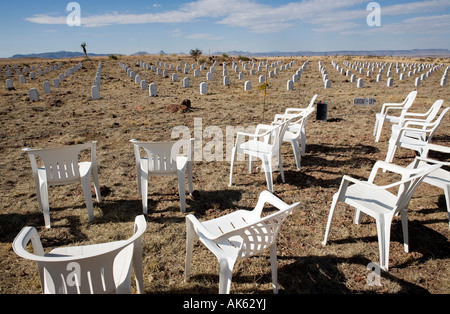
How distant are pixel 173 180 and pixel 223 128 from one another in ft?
12.1

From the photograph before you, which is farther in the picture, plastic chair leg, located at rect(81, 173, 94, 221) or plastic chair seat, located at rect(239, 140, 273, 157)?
plastic chair seat, located at rect(239, 140, 273, 157)

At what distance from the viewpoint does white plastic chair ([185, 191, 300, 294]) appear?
6.74ft

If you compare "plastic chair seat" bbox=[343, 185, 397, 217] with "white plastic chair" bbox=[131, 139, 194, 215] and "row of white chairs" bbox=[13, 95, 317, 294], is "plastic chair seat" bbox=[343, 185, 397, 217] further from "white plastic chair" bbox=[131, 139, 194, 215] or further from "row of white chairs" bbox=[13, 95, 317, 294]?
"white plastic chair" bbox=[131, 139, 194, 215]

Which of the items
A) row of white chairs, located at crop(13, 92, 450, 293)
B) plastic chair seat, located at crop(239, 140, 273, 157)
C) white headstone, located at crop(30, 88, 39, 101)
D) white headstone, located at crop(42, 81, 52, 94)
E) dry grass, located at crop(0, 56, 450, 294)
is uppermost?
white headstone, located at crop(42, 81, 52, 94)

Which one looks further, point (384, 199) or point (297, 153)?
point (297, 153)

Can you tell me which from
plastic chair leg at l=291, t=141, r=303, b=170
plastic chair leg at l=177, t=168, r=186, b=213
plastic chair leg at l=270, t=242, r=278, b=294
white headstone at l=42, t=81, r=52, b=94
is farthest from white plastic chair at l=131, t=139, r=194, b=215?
white headstone at l=42, t=81, r=52, b=94

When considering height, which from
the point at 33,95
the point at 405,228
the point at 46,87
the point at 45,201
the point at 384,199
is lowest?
the point at 405,228

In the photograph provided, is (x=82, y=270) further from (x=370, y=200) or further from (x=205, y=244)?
(x=370, y=200)

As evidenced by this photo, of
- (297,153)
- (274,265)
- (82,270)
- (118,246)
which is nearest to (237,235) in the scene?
(274,265)

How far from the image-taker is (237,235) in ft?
7.52

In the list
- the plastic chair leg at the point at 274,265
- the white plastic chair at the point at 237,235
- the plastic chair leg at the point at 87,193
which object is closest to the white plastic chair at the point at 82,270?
the white plastic chair at the point at 237,235

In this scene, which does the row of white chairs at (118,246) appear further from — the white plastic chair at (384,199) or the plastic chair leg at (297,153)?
the plastic chair leg at (297,153)

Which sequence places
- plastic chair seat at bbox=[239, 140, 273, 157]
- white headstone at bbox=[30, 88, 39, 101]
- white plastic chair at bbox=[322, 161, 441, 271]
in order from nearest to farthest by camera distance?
white plastic chair at bbox=[322, 161, 441, 271], plastic chair seat at bbox=[239, 140, 273, 157], white headstone at bbox=[30, 88, 39, 101]

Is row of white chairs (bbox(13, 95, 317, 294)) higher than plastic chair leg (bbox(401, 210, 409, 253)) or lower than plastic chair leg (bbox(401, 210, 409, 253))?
higher
